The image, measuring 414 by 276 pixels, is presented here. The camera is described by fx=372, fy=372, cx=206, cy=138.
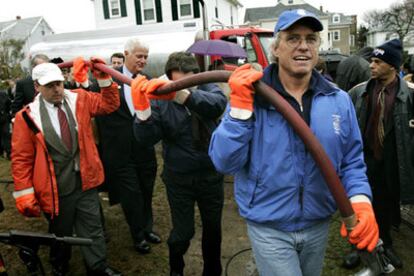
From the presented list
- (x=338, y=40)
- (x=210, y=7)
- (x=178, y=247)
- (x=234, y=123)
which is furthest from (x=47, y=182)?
(x=338, y=40)

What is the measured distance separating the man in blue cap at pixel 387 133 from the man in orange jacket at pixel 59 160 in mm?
2463

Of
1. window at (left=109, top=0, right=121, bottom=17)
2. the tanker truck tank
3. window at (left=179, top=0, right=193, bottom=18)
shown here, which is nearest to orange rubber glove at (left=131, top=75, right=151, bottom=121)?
the tanker truck tank

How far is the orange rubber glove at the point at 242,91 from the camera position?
5.86 feet

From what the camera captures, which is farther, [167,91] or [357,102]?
Result: [357,102]

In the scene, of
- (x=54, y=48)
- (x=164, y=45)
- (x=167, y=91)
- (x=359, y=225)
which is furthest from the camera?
(x=54, y=48)

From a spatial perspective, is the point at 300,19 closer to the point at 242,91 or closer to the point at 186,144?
the point at 242,91

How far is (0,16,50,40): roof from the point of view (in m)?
44.9

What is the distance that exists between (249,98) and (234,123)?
5.7 inches

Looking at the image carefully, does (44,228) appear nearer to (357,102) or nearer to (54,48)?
(357,102)

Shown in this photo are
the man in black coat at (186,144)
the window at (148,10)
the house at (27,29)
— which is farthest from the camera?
the house at (27,29)

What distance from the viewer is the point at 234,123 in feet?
6.07

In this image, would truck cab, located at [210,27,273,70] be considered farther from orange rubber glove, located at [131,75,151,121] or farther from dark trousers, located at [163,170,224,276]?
orange rubber glove, located at [131,75,151,121]

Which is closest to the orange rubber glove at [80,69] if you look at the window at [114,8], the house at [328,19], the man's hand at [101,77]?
the man's hand at [101,77]

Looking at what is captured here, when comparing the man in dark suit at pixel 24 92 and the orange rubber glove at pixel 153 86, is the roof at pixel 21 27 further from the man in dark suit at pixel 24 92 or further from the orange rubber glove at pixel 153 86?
the orange rubber glove at pixel 153 86
